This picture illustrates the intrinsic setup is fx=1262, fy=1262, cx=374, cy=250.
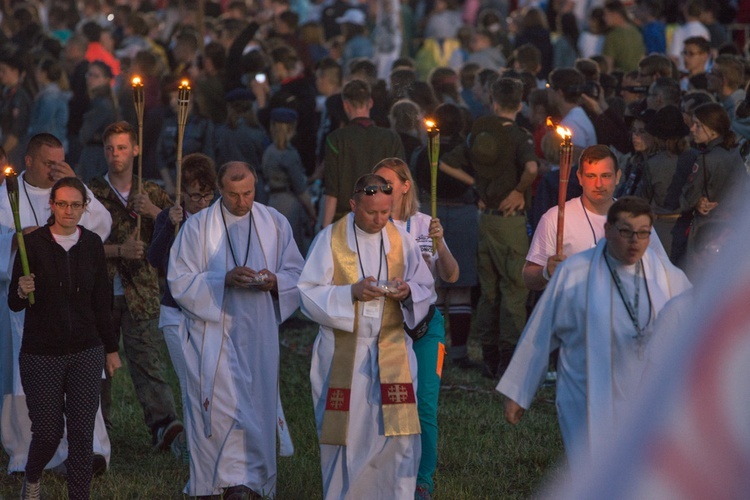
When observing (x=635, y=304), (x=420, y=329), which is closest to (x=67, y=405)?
(x=420, y=329)

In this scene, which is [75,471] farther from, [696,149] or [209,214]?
[696,149]

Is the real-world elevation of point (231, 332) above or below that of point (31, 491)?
above

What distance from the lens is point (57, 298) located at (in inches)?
263

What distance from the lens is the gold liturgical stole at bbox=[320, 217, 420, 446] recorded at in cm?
648

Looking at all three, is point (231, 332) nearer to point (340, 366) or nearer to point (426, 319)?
point (340, 366)

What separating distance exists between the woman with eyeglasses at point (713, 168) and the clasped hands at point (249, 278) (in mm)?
3366

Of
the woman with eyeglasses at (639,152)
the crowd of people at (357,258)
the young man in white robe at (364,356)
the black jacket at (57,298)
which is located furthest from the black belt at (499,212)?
the black jacket at (57,298)

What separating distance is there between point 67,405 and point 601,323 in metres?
2.92

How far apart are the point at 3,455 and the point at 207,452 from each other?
2.03 meters

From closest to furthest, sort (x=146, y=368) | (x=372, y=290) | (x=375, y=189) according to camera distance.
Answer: (x=372, y=290)
(x=375, y=189)
(x=146, y=368)

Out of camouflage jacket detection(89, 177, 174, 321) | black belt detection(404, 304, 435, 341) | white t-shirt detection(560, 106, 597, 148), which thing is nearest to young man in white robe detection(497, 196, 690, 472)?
black belt detection(404, 304, 435, 341)

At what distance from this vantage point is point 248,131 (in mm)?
12578

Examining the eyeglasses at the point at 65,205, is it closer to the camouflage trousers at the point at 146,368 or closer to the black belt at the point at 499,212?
the camouflage trousers at the point at 146,368

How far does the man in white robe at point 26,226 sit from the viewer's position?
777cm
